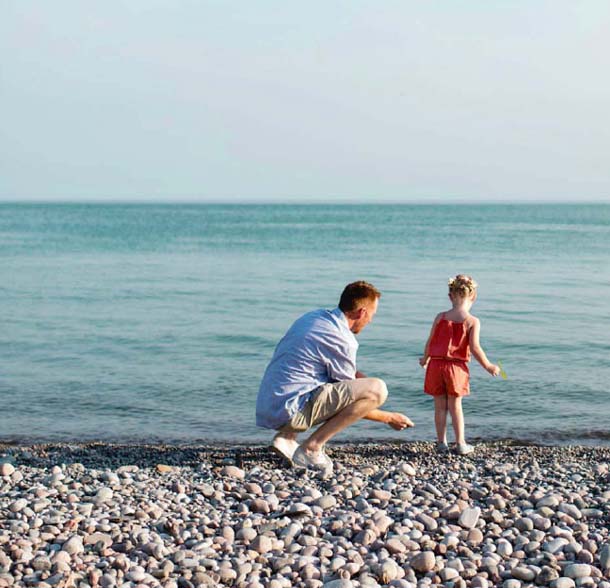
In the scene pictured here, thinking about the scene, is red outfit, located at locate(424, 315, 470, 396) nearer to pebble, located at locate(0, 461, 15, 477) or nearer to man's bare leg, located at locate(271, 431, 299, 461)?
man's bare leg, located at locate(271, 431, 299, 461)

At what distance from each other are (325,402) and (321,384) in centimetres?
16

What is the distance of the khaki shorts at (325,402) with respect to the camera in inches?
288

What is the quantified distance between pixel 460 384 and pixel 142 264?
1003 inches

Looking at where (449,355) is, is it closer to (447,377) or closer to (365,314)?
(447,377)

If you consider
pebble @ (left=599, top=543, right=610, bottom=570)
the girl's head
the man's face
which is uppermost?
the girl's head

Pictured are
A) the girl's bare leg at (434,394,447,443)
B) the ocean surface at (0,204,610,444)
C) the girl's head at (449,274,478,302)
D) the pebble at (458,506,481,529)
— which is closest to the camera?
the pebble at (458,506,481,529)

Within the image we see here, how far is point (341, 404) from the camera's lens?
736 centimetres

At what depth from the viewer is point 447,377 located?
26.8 feet

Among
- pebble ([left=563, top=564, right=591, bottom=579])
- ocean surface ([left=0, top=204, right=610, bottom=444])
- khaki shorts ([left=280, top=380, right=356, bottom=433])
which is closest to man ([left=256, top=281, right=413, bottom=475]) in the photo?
khaki shorts ([left=280, top=380, right=356, bottom=433])

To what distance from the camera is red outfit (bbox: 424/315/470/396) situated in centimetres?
815

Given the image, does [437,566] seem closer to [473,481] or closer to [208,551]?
[208,551]

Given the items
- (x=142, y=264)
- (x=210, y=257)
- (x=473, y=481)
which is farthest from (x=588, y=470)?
(x=210, y=257)

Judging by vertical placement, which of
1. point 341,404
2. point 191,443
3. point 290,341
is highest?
point 290,341

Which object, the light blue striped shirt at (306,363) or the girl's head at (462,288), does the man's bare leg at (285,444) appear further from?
the girl's head at (462,288)
